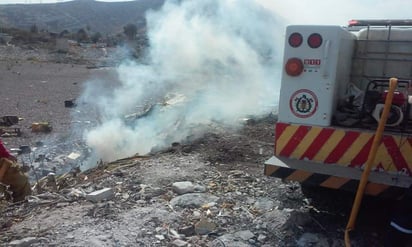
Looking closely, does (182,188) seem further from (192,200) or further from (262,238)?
(262,238)

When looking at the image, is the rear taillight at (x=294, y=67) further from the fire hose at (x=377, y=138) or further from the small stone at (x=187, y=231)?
the small stone at (x=187, y=231)

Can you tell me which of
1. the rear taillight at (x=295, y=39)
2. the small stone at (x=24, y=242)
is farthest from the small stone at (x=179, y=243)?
the rear taillight at (x=295, y=39)

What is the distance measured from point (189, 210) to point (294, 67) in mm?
1549

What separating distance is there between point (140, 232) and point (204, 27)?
1014 cm

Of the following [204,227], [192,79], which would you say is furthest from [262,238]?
[192,79]

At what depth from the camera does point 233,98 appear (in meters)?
9.89

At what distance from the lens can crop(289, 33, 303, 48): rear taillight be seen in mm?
3629

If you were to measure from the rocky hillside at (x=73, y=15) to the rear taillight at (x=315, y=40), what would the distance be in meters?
85.5

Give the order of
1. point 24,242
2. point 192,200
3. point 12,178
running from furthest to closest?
point 12,178 → point 192,200 → point 24,242

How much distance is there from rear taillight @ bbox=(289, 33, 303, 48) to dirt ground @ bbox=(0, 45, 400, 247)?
146cm

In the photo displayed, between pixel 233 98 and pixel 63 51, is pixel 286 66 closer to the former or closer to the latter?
pixel 233 98

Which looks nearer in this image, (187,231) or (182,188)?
(187,231)

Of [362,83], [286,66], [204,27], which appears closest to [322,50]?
[286,66]

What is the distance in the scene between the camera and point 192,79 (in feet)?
45.3
